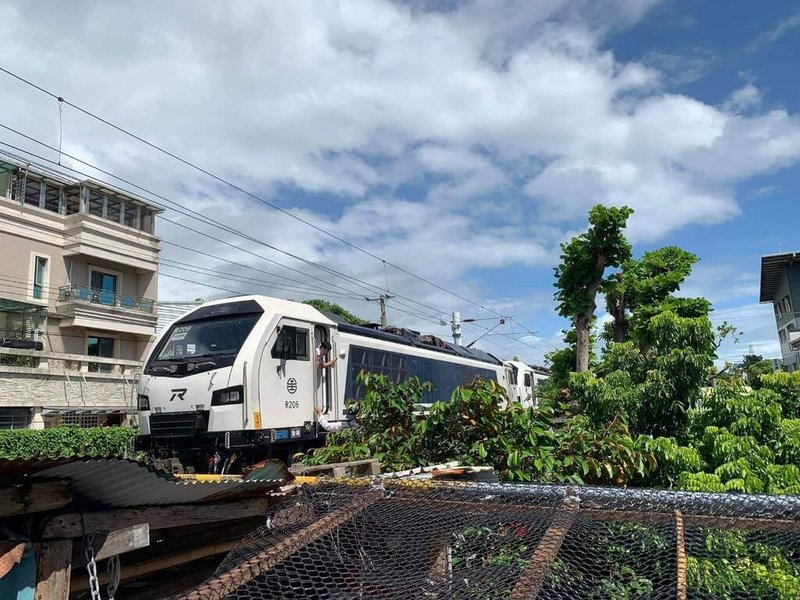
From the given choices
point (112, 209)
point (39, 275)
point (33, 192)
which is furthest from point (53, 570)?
point (112, 209)

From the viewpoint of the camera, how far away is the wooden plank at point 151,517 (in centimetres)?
243

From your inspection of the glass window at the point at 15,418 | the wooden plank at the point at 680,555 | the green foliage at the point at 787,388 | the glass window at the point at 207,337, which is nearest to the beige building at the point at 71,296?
the glass window at the point at 15,418

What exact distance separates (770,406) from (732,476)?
2.89 ft

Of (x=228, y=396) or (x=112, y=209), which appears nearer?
(x=228, y=396)

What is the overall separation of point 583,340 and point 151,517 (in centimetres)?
988

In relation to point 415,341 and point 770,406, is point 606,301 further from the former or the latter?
point 770,406

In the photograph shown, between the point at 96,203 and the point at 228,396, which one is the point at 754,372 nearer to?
the point at 228,396

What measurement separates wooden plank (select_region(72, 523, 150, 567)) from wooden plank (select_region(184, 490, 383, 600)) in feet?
1.45

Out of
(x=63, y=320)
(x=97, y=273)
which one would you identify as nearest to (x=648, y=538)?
(x=63, y=320)

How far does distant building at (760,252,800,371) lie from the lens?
1240 inches

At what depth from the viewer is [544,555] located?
2.53m

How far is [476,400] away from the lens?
566cm

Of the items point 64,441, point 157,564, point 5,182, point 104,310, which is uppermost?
point 5,182

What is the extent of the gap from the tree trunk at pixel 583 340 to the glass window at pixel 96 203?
23.2 m
